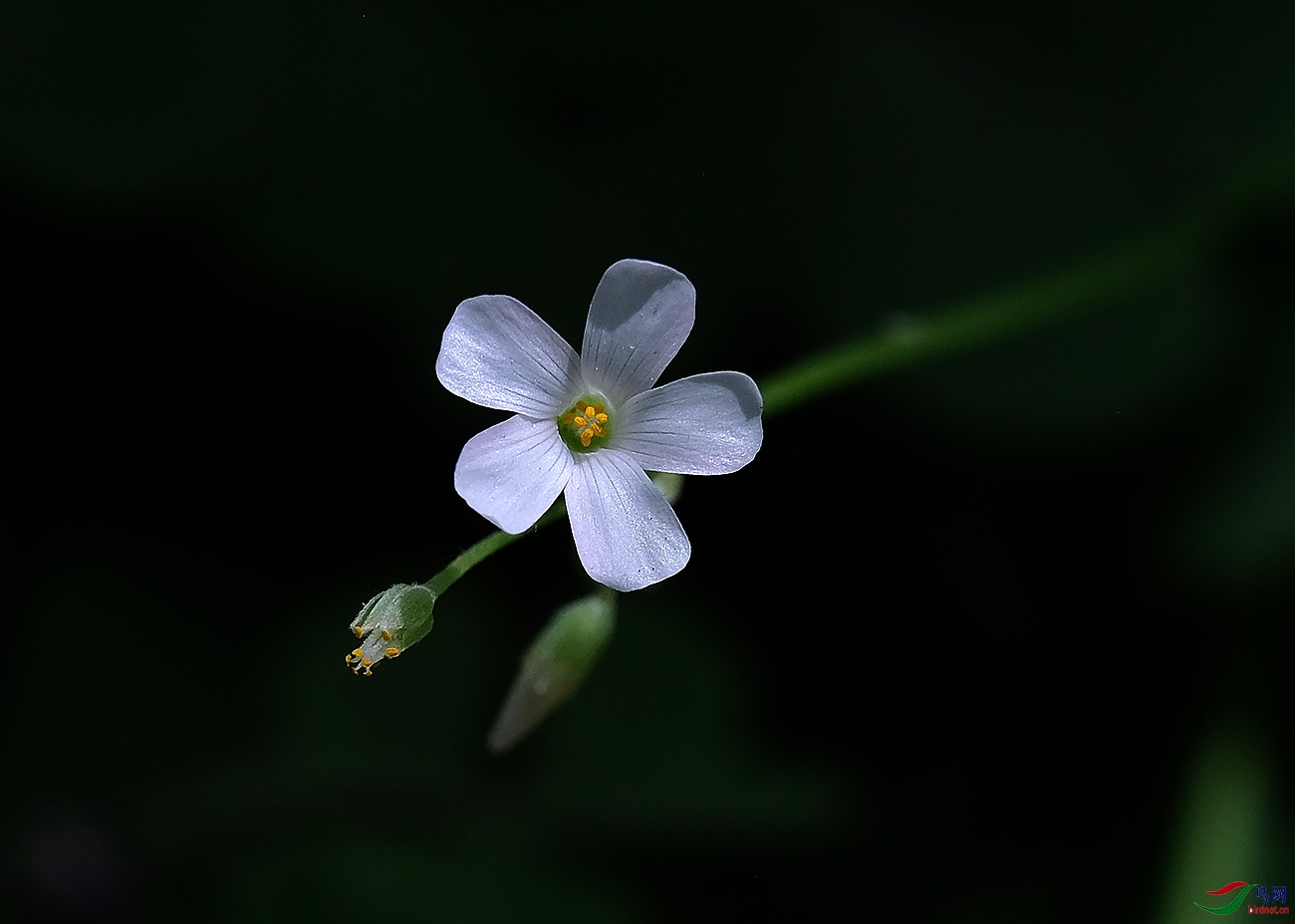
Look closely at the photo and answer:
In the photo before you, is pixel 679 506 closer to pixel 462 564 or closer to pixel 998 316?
pixel 998 316

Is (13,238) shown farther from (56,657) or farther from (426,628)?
(426,628)

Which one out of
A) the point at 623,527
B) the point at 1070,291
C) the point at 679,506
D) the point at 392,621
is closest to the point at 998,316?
the point at 1070,291

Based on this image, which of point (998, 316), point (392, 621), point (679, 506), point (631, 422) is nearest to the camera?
point (392, 621)

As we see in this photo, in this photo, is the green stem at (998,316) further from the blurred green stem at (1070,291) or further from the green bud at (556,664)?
the green bud at (556,664)

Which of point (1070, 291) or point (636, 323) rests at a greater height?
point (1070, 291)

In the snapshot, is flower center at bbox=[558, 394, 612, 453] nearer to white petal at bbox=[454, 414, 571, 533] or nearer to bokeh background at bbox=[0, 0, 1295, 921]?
white petal at bbox=[454, 414, 571, 533]

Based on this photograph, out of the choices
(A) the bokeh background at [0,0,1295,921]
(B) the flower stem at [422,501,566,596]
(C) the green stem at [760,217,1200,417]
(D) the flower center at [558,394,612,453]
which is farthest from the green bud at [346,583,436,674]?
(A) the bokeh background at [0,0,1295,921]

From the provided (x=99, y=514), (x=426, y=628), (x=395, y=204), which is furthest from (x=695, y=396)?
(x=99, y=514)
